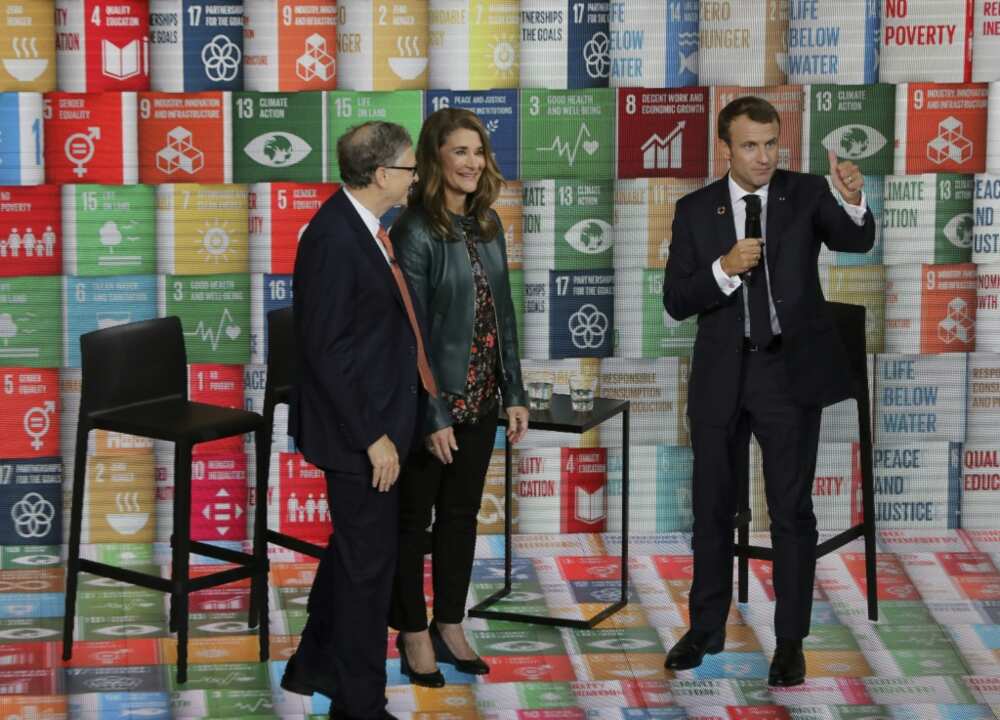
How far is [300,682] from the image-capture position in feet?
14.5

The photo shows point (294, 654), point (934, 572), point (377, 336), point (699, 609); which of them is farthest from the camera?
point (934, 572)

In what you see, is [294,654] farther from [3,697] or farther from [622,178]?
[622,178]

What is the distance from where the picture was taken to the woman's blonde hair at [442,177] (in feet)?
14.4

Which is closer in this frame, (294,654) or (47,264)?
(294,654)

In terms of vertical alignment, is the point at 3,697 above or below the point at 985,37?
below

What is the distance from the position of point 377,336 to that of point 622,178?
2028mm

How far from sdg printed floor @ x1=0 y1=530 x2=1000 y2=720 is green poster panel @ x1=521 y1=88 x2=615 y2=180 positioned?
1289 millimetres

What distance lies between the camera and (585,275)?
587 cm

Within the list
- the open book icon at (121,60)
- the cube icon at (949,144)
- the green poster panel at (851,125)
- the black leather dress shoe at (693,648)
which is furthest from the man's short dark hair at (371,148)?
the cube icon at (949,144)

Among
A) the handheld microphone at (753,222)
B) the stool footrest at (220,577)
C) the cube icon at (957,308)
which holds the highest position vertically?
the handheld microphone at (753,222)

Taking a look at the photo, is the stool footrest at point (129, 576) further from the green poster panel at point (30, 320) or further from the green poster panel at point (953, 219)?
the green poster panel at point (953, 219)

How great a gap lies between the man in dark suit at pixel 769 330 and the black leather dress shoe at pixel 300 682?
114cm

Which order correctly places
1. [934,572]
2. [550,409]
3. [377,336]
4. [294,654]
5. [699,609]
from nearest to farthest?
[377,336] → [294,654] → [699,609] → [550,409] → [934,572]

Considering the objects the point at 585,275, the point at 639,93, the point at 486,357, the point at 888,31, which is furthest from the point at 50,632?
the point at 888,31
